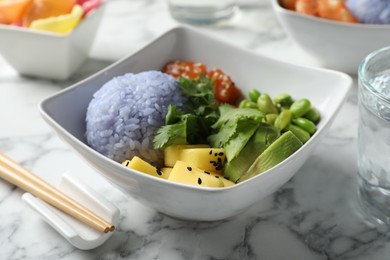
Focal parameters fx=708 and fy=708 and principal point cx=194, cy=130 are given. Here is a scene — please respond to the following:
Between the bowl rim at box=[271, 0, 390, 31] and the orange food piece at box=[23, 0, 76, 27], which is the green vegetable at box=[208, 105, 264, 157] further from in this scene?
the orange food piece at box=[23, 0, 76, 27]

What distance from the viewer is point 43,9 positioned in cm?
146

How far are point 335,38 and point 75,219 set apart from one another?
24.8 inches

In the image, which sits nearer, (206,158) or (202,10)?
(206,158)

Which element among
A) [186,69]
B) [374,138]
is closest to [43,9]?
[186,69]

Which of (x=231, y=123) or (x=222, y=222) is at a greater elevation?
(x=231, y=123)

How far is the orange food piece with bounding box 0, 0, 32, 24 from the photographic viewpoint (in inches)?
57.0

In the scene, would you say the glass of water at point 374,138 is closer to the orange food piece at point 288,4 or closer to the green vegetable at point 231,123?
the green vegetable at point 231,123

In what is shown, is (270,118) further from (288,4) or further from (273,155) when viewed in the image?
(288,4)

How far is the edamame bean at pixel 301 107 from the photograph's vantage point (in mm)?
1161

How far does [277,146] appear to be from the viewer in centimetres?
103

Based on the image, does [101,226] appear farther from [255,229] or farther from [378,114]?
[378,114]

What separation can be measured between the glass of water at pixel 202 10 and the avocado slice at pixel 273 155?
2.28 feet

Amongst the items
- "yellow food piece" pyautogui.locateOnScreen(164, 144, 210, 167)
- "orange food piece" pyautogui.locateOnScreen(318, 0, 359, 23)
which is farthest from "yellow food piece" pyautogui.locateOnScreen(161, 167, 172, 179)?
"orange food piece" pyautogui.locateOnScreen(318, 0, 359, 23)

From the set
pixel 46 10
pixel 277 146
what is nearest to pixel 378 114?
pixel 277 146
